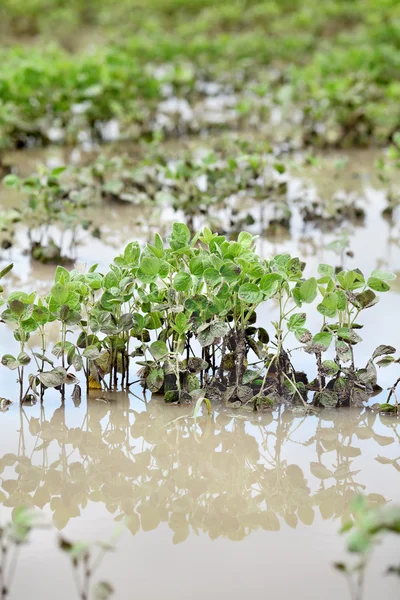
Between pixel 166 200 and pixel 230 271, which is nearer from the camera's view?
pixel 230 271

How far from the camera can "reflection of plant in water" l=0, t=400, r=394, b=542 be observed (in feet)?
7.14

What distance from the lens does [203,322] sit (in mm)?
2621

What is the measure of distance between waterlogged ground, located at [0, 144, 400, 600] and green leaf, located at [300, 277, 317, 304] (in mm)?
374

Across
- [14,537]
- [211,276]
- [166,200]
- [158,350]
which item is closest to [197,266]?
[211,276]

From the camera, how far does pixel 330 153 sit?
22.1 ft

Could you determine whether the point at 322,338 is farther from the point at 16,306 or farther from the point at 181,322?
the point at 16,306

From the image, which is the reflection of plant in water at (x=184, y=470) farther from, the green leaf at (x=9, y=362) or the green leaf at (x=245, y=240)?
the green leaf at (x=245, y=240)

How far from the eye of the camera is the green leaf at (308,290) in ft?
8.39

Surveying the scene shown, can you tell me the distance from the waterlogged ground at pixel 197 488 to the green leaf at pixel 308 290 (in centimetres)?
37

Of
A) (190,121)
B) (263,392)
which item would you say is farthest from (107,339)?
(190,121)

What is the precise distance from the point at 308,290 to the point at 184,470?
655mm

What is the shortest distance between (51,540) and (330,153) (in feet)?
17.0

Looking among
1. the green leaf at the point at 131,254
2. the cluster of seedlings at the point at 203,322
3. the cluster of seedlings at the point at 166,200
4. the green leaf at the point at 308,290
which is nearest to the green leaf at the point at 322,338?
the cluster of seedlings at the point at 203,322

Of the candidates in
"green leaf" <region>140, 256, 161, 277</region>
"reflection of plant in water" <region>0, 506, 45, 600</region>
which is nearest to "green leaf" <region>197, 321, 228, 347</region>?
"green leaf" <region>140, 256, 161, 277</region>
